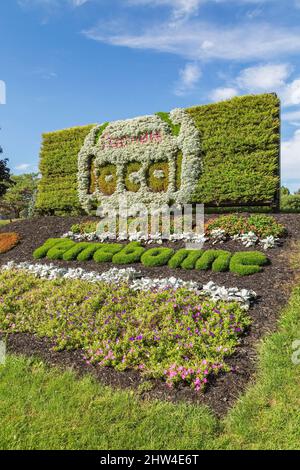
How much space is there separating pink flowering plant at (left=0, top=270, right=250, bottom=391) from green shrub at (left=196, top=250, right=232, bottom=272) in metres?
1.43

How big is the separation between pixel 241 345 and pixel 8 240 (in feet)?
31.9

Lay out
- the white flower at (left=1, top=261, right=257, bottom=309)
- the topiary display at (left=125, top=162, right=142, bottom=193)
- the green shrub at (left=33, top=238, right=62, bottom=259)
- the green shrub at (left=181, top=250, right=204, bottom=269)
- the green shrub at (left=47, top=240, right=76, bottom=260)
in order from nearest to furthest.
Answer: the white flower at (left=1, top=261, right=257, bottom=309)
the green shrub at (left=181, top=250, right=204, bottom=269)
the green shrub at (left=47, top=240, right=76, bottom=260)
the green shrub at (left=33, top=238, right=62, bottom=259)
the topiary display at (left=125, top=162, right=142, bottom=193)

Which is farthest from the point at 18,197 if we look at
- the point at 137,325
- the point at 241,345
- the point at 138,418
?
the point at 138,418

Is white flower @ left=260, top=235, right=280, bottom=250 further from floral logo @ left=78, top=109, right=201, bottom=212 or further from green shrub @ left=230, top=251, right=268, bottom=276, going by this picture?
floral logo @ left=78, top=109, right=201, bottom=212

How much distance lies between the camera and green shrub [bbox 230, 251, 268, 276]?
7.12 m

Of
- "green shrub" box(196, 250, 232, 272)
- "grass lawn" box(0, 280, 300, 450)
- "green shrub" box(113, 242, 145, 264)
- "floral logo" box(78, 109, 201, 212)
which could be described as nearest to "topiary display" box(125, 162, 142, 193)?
"floral logo" box(78, 109, 201, 212)

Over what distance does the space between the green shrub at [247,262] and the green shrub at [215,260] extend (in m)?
0.15

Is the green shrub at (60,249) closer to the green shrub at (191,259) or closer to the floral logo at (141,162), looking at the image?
the floral logo at (141,162)

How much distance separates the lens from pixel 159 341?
4.99 metres

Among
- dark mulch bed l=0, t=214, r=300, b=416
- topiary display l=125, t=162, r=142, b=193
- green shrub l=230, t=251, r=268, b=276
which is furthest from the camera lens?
topiary display l=125, t=162, r=142, b=193

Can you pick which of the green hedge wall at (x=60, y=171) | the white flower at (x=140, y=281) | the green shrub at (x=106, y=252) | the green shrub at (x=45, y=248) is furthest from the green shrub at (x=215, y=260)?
the green hedge wall at (x=60, y=171)

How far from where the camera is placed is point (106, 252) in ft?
31.2
